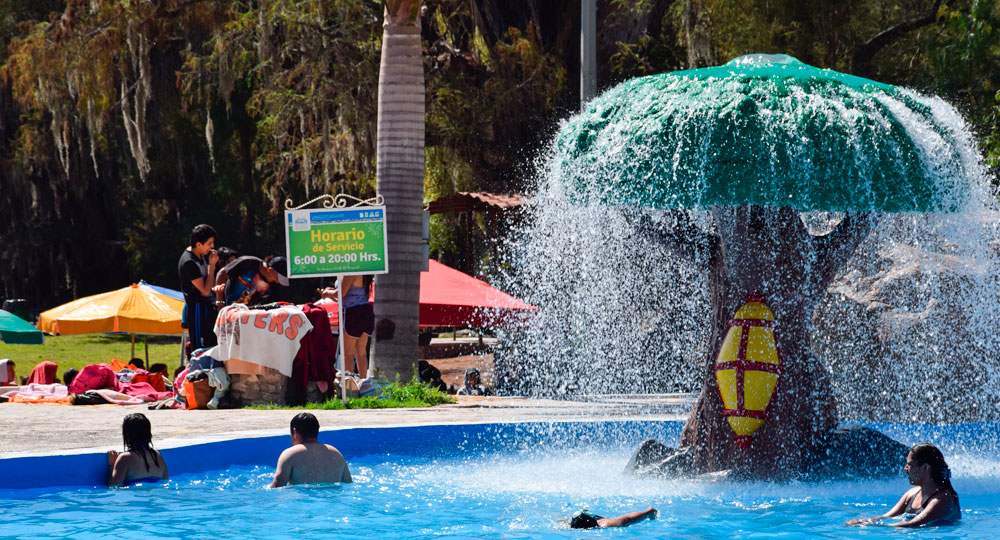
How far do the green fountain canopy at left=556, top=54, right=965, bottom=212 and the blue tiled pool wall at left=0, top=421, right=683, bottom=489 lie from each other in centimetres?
310

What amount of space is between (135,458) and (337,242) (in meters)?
5.24

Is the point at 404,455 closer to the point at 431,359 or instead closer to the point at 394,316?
the point at 394,316

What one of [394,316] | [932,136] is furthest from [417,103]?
[932,136]

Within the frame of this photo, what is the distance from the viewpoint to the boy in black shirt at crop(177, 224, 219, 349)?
12.5m

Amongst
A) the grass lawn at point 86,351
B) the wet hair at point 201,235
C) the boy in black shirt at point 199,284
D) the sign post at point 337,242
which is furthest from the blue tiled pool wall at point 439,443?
the grass lawn at point 86,351

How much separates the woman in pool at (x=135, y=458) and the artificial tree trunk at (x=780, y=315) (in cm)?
365

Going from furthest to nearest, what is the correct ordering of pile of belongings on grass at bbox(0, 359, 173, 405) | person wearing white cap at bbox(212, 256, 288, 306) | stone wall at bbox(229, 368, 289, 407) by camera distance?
pile of belongings on grass at bbox(0, 359, 173, 405)
person wearing white cap at bbox(212, 256, 288, 306)
stone wall at bbox(229, 368, 289, 407)

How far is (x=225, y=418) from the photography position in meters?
11.0

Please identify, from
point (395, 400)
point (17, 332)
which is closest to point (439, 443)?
point (395, 400)

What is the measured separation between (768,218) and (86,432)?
583 cm

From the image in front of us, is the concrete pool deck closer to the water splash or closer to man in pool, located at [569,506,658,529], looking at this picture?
the water splash

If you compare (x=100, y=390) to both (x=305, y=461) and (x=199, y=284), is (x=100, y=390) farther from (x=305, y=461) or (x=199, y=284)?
(x=305, y=461)

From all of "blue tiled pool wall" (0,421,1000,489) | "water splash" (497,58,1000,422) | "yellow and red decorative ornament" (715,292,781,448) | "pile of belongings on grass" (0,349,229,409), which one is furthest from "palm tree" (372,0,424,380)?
"yellow and red decorative ornament" (715,292,781,448)

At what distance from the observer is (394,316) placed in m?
13.9
